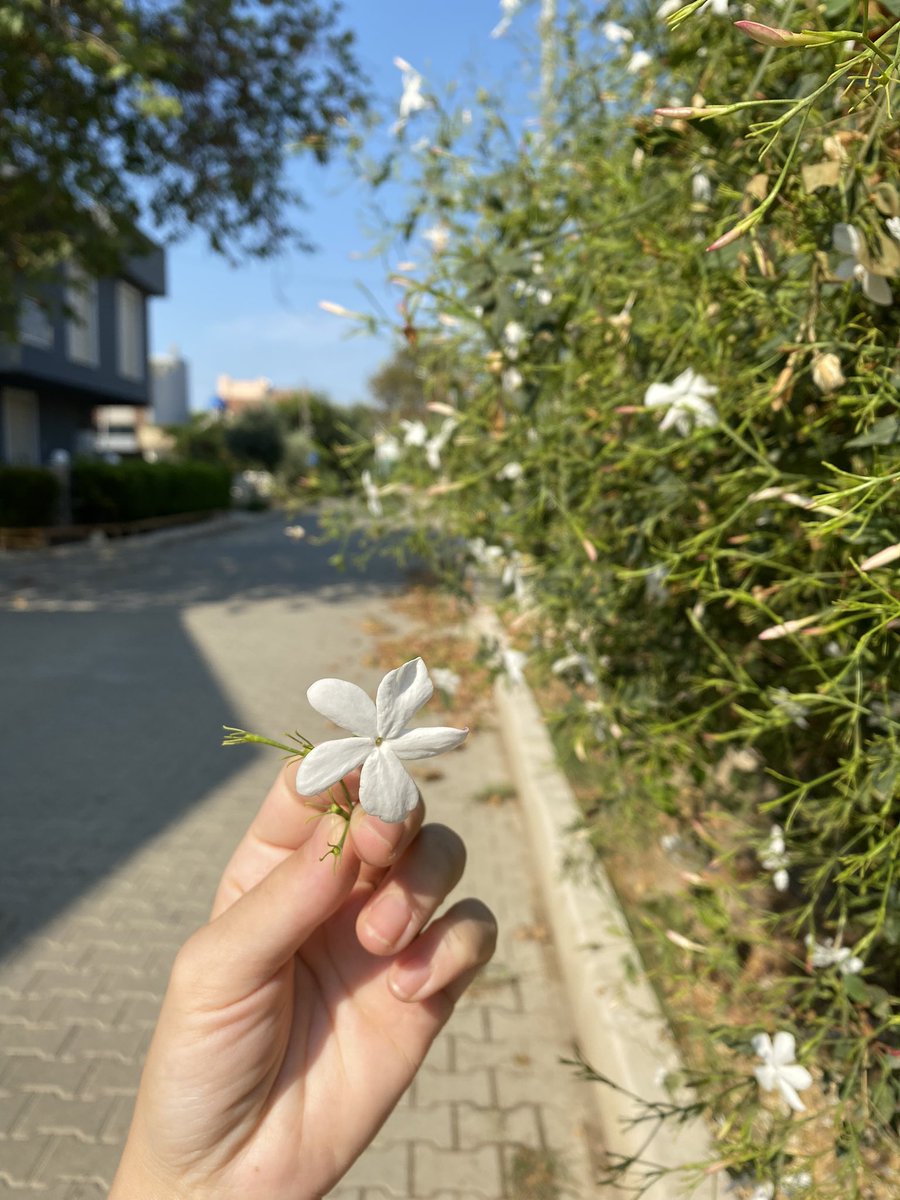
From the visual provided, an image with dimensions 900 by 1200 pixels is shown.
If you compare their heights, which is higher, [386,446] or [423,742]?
[386,446]

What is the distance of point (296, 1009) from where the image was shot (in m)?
1.36

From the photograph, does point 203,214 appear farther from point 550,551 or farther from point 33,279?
point 550,551

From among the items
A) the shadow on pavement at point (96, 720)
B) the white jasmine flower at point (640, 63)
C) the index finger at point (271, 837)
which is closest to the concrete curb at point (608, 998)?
the index finger at point (271, 837)

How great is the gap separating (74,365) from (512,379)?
66.2 feet

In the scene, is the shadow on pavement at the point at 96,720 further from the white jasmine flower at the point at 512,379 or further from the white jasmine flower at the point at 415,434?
the white jasmine flower at the point at 512,379

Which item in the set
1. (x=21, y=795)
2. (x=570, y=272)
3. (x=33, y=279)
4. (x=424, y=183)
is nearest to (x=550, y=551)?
(x=570, y=272)

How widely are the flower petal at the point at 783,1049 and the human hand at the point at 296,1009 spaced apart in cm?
48

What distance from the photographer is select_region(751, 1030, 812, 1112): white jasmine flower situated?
4.42 feet

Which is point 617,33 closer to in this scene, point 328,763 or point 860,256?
point 860,256

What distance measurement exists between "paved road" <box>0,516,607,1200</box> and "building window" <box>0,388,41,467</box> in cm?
1117

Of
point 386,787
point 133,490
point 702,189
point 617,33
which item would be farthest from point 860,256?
point 133,490

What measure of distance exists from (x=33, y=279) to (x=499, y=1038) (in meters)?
9.13

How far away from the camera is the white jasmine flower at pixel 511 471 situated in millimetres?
1973

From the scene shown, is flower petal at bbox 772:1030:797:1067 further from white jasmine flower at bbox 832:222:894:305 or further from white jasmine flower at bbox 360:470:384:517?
white jasmine flower at bbox 360:470:384:517
